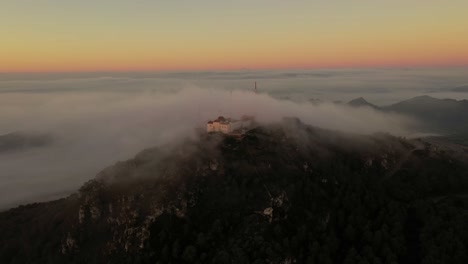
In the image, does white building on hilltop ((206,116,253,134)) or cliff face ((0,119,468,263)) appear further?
white building on hilltop ((206,116,253,134))

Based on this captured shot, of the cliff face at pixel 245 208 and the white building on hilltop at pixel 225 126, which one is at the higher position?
the white building on hilltop at pixel 225 126

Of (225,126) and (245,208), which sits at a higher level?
(225,126)

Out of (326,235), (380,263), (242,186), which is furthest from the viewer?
(242,186)

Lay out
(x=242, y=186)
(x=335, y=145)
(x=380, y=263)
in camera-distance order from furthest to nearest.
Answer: (x=335, y=145), (x=242, y=186), (x=380, y=263)

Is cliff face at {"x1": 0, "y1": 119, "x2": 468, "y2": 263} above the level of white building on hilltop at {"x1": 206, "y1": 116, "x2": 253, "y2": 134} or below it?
below

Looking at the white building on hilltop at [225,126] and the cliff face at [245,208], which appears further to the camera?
the white building on hilltop at [225,126]

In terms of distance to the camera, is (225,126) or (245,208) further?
(225,126)

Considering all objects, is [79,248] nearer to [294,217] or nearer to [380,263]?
[294,217]

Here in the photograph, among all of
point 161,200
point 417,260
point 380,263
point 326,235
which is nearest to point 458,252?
point 417,260
